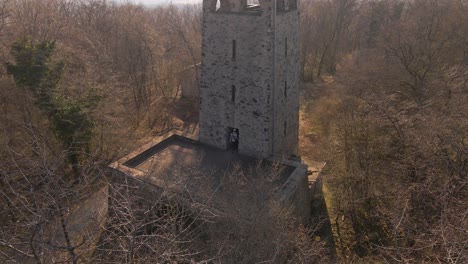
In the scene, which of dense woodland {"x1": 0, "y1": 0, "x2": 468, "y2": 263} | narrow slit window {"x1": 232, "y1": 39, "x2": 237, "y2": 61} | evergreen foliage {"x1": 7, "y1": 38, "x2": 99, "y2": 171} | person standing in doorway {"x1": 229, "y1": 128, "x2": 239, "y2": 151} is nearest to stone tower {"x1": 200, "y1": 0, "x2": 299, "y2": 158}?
narrow slit window {"x1": 232, "y1": 39, "x2": 237, "y2": 61}

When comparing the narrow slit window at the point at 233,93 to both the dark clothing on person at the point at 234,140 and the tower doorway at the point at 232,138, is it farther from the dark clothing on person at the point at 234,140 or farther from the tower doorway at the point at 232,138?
the dark clothing on person at the point at 234,140

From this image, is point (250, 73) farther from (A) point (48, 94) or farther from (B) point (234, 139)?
(A) point (48, 94)

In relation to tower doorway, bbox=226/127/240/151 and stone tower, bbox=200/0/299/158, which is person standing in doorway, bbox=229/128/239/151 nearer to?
tower doorway, bbox=226/127/240/151

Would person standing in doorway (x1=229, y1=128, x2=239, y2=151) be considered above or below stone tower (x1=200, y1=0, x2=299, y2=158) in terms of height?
below

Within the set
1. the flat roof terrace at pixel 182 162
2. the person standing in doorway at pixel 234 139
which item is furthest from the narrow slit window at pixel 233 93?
the flat roof terrace at pixel 182 162

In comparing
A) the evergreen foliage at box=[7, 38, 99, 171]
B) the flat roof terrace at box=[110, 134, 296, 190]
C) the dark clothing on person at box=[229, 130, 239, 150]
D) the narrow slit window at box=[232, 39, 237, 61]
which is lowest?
the flat roof terrace at box=[110, 134, 296, 190]
